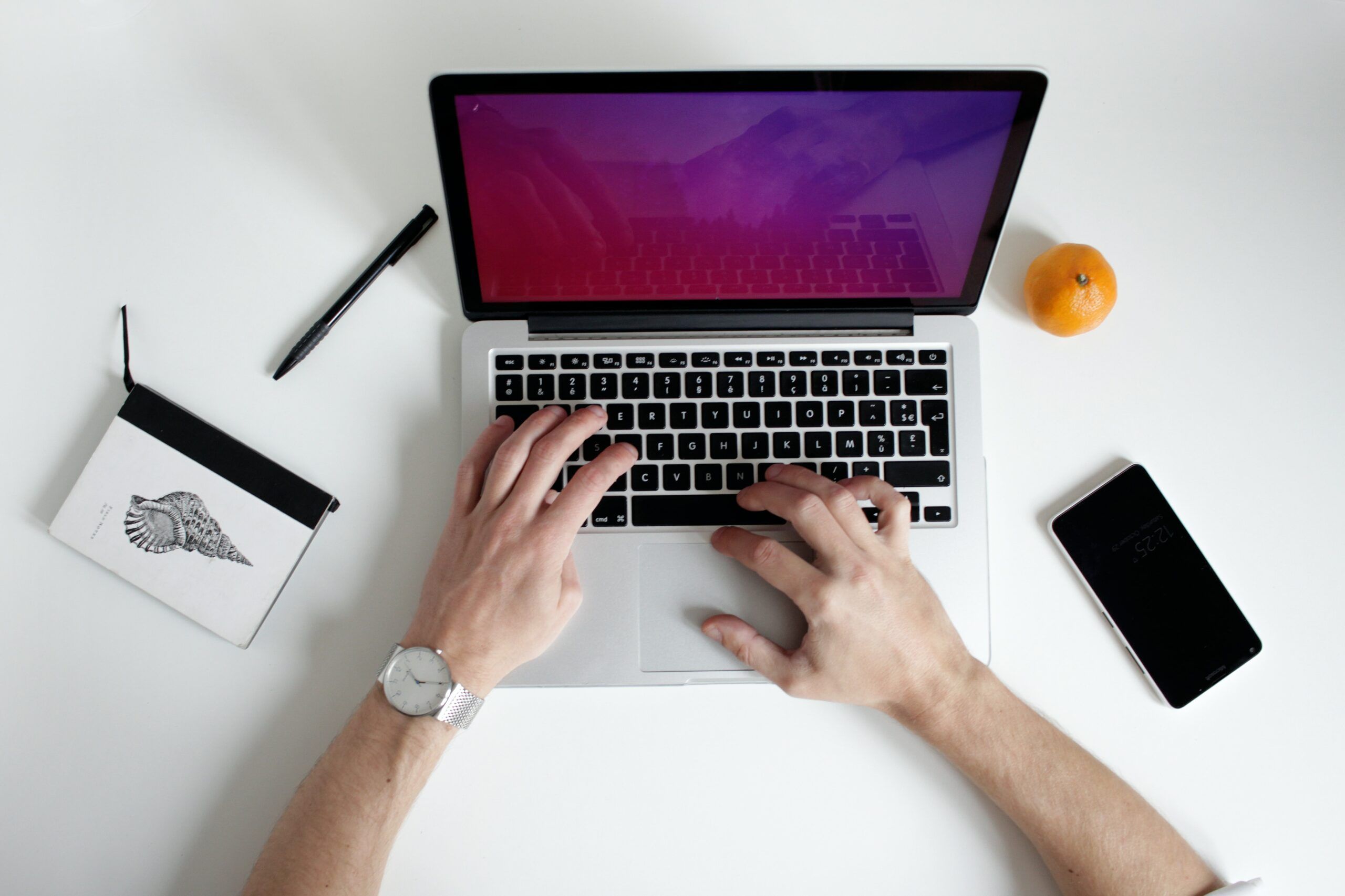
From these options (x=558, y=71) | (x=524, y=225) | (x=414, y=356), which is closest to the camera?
(x=558, y=71)

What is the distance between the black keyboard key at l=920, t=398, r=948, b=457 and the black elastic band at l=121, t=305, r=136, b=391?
2.95ft

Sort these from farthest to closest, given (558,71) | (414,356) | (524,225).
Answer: (414,356) → (524,225) → (558,71)

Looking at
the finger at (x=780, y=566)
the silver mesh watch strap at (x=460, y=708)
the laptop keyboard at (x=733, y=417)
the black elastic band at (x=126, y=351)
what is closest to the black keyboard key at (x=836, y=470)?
the laptop keyboard at (x=733, y=417)

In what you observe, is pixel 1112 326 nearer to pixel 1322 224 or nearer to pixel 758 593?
pixel 1322 224

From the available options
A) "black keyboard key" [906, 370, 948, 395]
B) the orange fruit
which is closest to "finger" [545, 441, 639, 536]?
"black keyboard key" [906, 370, 948, 395]

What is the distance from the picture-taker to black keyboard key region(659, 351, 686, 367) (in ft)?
2.96

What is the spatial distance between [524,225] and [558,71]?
0.58 ft

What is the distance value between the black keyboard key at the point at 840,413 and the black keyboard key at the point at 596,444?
9.6 inches

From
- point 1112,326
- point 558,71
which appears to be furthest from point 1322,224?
point 558,71

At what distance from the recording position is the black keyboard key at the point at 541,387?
→ 2.96ft

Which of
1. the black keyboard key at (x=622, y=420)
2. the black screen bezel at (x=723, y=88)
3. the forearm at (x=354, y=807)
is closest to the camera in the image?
the black screen bezel at (x=723, y=88)

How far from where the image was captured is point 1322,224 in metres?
0.98

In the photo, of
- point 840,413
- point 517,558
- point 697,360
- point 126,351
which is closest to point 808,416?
point 840,413

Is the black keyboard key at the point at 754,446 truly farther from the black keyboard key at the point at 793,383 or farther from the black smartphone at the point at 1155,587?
the black smartphone at the point at 1155,587
